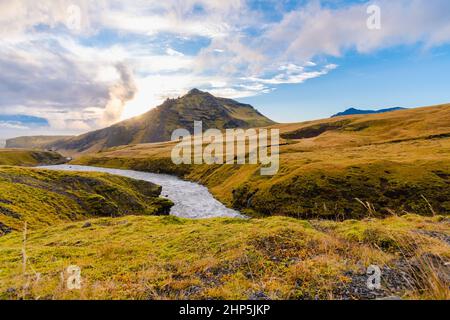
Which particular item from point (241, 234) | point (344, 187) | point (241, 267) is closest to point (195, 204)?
point (344, 187)

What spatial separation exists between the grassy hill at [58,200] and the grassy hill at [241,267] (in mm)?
18265

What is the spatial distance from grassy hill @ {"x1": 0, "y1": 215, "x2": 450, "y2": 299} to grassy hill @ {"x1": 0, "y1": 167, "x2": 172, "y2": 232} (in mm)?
18265

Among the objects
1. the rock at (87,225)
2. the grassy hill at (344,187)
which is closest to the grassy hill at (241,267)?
the rock at (87,225)

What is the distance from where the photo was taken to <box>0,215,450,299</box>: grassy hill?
7973 mm

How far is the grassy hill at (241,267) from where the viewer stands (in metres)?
7.97

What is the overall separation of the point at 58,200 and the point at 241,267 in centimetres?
3864

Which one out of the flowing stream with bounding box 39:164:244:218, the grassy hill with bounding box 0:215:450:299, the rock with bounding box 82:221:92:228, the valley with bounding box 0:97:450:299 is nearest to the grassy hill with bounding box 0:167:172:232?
the valley with bounding box 0:97:450:299

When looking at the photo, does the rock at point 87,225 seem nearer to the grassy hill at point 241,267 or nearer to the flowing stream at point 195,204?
the grassy hill at point 241,267

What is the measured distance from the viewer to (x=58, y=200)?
39.2 metres

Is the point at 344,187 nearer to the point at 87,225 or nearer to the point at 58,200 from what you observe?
the point at 87,225

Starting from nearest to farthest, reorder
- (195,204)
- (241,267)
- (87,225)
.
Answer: (241,267), (87,225), (195,204)

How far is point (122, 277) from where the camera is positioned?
33.4 ft

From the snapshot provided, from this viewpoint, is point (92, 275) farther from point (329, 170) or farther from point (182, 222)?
point (329, 170)
